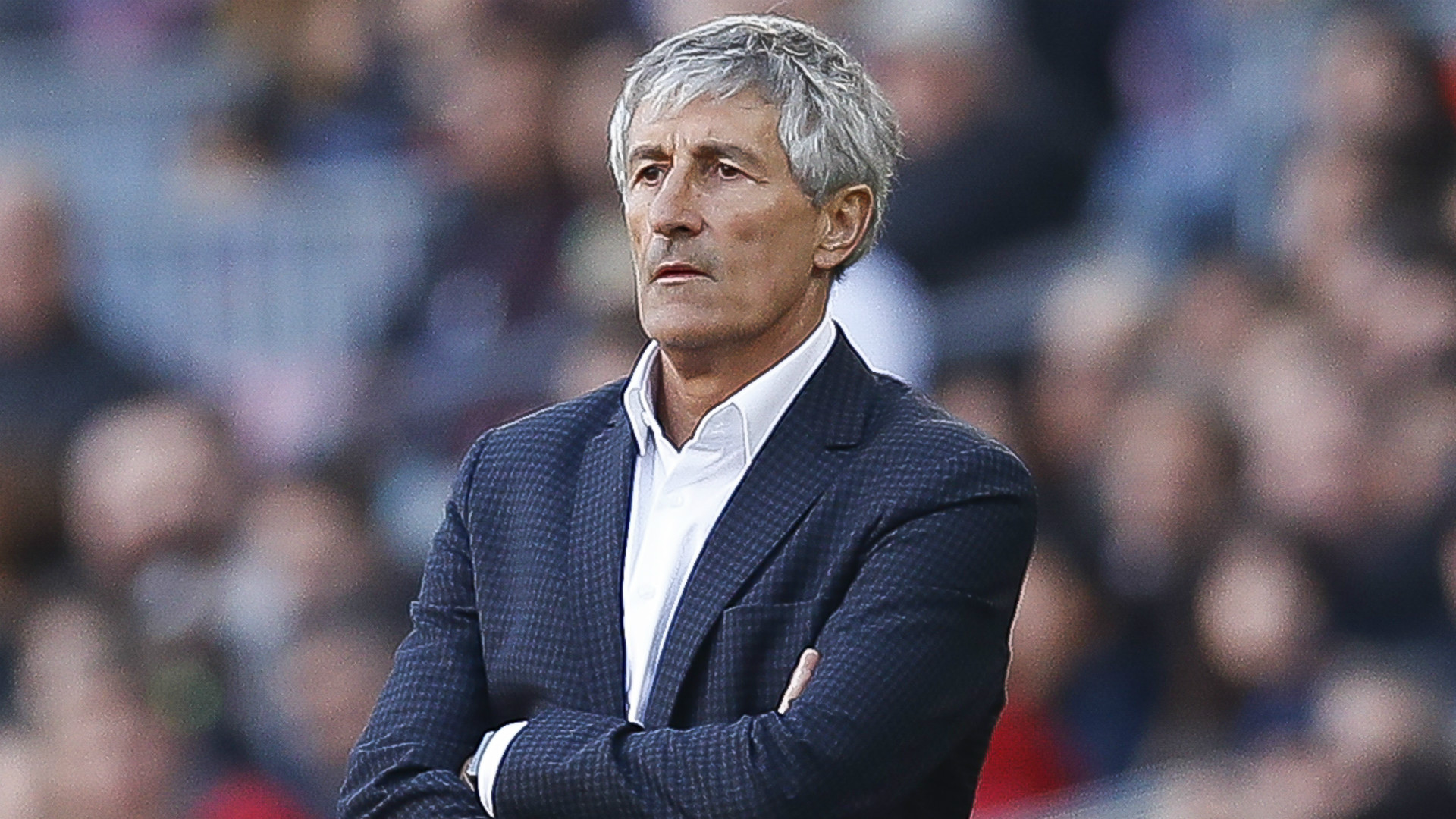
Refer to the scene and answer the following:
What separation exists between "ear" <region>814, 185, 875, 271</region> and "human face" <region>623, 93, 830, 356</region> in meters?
0.03

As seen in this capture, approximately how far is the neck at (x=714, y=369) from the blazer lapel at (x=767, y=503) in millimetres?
43

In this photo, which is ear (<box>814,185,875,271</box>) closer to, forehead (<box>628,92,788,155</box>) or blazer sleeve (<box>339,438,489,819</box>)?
forehead (<box>628,92,788,155</box>)

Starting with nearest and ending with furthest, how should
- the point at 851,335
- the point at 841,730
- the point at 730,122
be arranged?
the point at 841,730
the point at 730,122
the point at 851,335

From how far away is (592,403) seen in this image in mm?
2502

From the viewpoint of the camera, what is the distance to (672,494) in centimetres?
236

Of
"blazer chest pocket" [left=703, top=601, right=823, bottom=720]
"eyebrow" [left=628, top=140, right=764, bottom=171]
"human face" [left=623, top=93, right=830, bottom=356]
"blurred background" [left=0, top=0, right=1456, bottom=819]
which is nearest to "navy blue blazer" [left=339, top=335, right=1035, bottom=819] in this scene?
"blazer chest pocket" [left=703, top=601, right=823, bottom=720]

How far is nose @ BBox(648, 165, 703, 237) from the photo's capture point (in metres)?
2.30

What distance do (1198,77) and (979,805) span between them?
5.83 ft

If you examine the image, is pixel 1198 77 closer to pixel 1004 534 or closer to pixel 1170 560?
pixel 1170 560

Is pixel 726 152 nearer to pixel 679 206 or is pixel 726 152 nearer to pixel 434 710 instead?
pixel 679 206

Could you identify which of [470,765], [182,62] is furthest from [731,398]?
[182,62]

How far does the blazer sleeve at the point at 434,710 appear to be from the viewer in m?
2.29

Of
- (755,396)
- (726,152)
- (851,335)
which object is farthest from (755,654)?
(851,335)

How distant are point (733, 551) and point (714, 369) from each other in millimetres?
188
